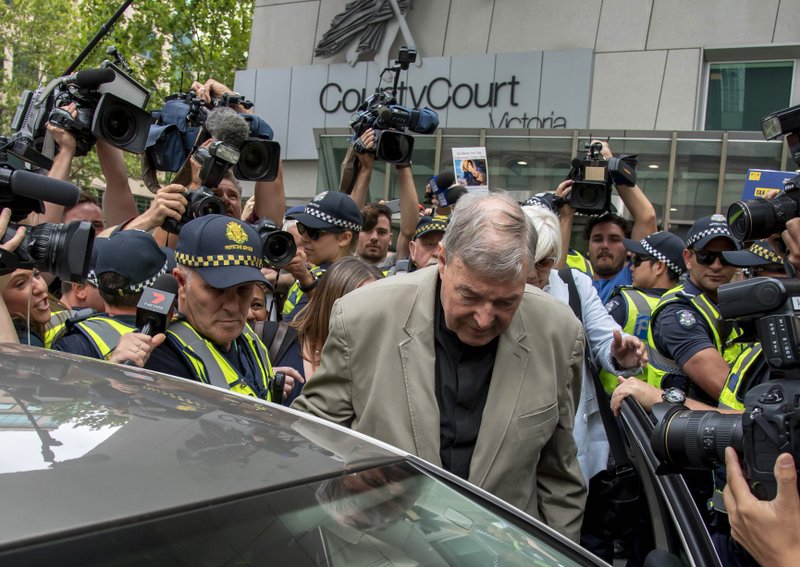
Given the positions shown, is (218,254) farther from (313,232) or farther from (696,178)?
(696,178)

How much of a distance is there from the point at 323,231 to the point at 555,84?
12.9 meters

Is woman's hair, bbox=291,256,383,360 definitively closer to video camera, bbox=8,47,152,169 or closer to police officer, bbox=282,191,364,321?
police officer, bbox=282,191,364,321

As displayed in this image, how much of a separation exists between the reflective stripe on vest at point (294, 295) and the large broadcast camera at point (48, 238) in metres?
1.85

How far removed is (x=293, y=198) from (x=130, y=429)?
1807 centimetres

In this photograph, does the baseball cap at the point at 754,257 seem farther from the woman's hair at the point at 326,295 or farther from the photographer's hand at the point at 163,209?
the photographer's hand at the point at 163,209

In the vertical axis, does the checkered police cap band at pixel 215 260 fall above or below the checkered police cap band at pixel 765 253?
below

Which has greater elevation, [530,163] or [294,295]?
[530,163]

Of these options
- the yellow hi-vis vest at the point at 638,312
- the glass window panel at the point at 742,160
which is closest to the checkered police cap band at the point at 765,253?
the yellow hi-vis vest at the point at 638,312

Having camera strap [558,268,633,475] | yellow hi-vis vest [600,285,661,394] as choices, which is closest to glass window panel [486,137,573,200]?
yellow hi-vis vest [600,285,661,394]

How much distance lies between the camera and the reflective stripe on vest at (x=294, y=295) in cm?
424

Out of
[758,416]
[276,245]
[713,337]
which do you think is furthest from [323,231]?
[758,416]

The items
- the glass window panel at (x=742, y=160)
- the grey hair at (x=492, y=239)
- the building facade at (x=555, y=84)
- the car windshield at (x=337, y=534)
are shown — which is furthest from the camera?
the building facade at (x=555, y=84)

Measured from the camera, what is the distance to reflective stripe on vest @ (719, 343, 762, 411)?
2199 millimetres

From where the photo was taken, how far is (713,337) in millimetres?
3268
